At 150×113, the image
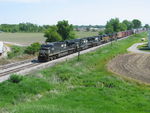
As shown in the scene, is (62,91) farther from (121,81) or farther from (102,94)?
(121,81)

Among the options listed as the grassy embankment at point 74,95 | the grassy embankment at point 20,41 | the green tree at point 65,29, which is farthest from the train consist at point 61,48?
the green tree at point 65,29

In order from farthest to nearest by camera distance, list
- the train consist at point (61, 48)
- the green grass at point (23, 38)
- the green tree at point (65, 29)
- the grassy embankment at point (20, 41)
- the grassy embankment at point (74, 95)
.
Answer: the green grass at point (23, 38) → the green tree at point (65, 29) → the grassy embankment at point (20, 41) → the train consist at point (61, 48) → the grassy embankment at point (74, 95)

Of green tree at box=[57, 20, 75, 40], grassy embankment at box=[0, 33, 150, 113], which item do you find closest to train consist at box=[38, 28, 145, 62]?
grassy embankment at box=[0, 33, 150, 113]

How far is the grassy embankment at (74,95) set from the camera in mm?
19391

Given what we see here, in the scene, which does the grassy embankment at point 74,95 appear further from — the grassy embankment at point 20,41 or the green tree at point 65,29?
the green tree at point 65,29

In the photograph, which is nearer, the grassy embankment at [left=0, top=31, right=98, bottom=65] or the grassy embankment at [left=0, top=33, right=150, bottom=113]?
the grassy embankment at [left=0, top=33, right=150, bottom=113]

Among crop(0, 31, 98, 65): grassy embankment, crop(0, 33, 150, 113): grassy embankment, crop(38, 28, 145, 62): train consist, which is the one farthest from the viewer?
crop(0, 31, 98, 65): grassy embankment

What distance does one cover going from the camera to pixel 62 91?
25.1m

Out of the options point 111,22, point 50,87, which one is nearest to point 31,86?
point 50,87

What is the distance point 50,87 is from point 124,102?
8247 mm

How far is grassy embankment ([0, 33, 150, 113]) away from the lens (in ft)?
63.6

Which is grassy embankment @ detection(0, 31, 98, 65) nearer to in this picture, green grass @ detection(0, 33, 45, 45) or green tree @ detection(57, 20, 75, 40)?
green grass @ detection(0, 33, 45, 45)

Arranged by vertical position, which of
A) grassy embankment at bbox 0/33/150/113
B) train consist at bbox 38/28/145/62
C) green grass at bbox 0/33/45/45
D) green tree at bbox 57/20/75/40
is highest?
green tree at bbox 57/20/75/40

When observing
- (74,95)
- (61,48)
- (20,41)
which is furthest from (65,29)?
(74,95)
